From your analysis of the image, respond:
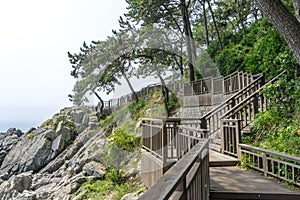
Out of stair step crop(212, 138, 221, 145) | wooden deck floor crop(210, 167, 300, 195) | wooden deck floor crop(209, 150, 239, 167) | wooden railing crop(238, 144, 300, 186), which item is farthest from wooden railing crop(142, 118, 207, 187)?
stair step crop(212, 138, 221, 145)

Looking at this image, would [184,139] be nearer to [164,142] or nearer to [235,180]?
[164,142]

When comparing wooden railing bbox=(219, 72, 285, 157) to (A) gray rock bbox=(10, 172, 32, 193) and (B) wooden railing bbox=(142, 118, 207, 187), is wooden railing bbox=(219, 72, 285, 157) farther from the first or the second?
(A) gray rock bbox=(10, 172, 32, 193)

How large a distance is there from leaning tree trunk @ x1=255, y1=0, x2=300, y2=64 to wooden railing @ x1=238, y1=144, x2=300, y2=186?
5.17 ft

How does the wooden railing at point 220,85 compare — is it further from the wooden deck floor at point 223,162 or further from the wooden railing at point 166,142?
the wooden railing at point 166,142

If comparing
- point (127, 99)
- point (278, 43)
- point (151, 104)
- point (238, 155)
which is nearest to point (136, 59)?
point (151, 104)

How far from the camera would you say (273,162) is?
448cm

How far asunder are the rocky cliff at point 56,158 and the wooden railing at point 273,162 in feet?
20.7

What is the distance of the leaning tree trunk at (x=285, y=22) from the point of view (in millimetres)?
4082

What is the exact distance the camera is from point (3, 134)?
3159 centimetres

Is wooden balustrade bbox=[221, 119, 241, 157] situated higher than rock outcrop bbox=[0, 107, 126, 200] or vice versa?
wooden balustrade bbox=[221, 119, 241, 157]

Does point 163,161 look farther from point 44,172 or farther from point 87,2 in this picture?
point 44,172

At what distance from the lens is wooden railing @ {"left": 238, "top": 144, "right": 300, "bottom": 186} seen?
397cm

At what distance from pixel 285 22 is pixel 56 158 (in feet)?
57.6

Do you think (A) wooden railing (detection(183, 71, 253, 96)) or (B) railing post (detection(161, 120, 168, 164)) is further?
(A) wooden railing (detection(183, 71, 253, 96))
